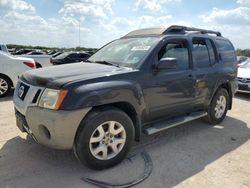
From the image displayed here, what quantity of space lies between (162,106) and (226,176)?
134cm

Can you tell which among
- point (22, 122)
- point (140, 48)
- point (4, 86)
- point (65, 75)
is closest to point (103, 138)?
point (65, 75)

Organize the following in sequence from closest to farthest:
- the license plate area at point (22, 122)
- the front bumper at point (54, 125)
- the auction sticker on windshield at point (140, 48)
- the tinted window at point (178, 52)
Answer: the front bumper at point (54, 125) < the license plate area at point (22, 122) < the auction sticker on windshield at point (140, 48) < the tinted window at point (178, 52)

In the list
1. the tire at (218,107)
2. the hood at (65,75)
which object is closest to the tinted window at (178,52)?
the hood at (65,75)

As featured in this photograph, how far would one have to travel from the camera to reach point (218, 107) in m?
5.61

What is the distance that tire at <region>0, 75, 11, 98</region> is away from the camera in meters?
7.64

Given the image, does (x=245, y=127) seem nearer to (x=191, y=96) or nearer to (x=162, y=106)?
(x=191, y=96)

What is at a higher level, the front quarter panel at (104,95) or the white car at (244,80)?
the front quarter panel at (104,95)

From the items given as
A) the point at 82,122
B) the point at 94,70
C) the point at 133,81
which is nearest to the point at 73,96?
the point at 82,122

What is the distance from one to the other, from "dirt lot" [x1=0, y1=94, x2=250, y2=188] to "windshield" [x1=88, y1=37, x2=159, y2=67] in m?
1.37

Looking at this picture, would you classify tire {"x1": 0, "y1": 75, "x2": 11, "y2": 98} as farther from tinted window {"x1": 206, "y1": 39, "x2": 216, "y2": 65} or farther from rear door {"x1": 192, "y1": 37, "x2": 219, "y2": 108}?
tinted window {"x1": 206, "y1": 39, "x2": 216, "y2": 65}

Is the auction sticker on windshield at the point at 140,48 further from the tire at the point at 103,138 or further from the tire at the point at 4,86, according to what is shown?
the tire at the point at 4,86

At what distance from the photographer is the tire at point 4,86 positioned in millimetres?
7641

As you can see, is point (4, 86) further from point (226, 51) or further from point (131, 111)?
point (226, 51)

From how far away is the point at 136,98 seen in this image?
370 centimetres
